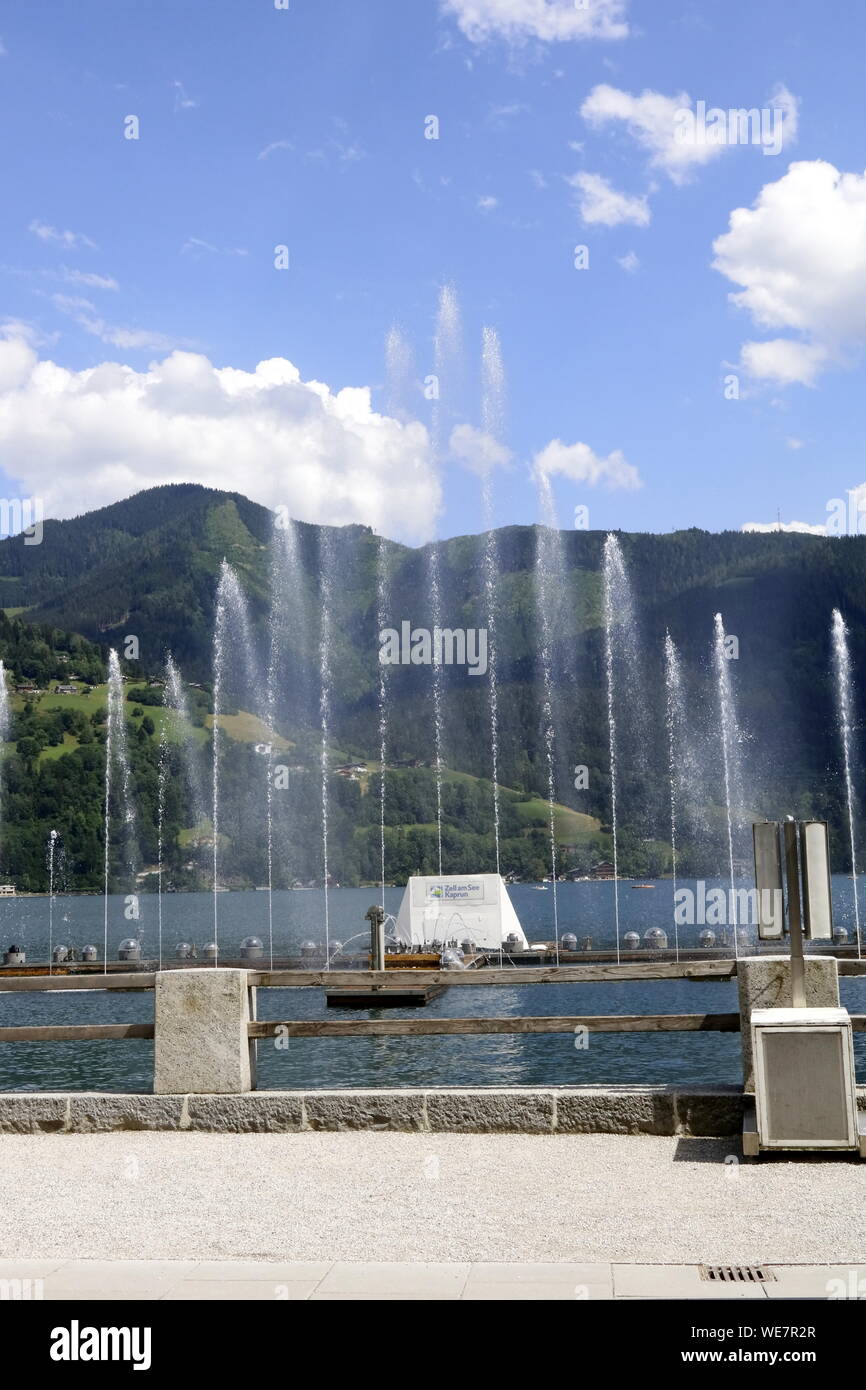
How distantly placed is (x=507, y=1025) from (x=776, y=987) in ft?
6.49

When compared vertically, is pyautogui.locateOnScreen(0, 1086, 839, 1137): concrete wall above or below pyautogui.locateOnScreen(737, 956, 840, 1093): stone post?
below

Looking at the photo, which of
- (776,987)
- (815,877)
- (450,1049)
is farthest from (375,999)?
(815,877)

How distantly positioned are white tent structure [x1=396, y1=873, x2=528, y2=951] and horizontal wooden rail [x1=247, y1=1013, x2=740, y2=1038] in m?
38.8

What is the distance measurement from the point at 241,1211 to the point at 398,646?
190 metres

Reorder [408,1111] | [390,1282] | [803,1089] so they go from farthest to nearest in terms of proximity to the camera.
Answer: [408,1111] → [803,1089] → [390,1282]

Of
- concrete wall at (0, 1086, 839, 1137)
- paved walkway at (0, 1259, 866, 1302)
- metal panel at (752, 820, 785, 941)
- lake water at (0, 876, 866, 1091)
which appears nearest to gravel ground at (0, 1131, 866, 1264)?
concrete wall at (0, 1086, 839, 1137)

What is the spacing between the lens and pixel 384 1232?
687 centimetres

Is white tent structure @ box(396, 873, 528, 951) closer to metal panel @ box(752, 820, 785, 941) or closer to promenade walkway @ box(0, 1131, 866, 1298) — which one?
promenade walkway @ box(0, 1131, 866, 1298)

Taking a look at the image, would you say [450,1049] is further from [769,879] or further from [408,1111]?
[769,879]

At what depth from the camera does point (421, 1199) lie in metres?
7.69

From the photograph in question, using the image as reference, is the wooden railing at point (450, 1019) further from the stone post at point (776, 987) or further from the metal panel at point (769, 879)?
the metal panel at point (769, 879)

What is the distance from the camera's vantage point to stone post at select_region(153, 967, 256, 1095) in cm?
1012
